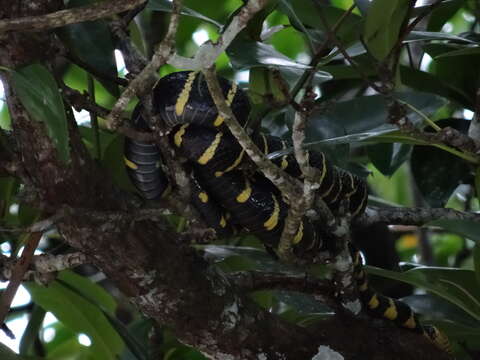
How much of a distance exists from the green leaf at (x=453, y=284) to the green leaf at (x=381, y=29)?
428mm

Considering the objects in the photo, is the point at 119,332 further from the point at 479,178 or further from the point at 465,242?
the point at 465,242

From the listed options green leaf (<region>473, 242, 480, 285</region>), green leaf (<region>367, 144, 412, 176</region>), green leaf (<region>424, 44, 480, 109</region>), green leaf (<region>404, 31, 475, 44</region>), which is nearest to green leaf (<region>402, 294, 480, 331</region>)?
green leaf (<region>473, 242, 480, 285</region>)

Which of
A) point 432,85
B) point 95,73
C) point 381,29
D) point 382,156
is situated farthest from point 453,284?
point 95,73

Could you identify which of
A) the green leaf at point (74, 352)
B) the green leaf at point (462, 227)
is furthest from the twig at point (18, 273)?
the green leaf at point (462, 227)

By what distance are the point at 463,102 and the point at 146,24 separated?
34.4 inches

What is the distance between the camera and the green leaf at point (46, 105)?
1067mm

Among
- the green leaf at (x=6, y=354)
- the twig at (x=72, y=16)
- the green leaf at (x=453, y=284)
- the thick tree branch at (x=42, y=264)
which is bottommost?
the green leaf at (x=453, y=284)

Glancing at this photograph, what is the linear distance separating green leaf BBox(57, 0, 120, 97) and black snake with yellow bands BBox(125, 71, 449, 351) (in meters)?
0.09

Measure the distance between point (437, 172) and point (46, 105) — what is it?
1.00 m

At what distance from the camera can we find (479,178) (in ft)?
5.24

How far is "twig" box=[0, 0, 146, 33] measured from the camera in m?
1.00

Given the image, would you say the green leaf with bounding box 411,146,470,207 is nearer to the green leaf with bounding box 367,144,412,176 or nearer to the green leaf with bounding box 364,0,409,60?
the green leaf with bounding box 367,144,412,176

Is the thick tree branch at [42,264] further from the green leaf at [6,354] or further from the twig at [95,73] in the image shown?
the twig at [95,73]

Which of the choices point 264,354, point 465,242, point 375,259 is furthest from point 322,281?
→ point 465,242
